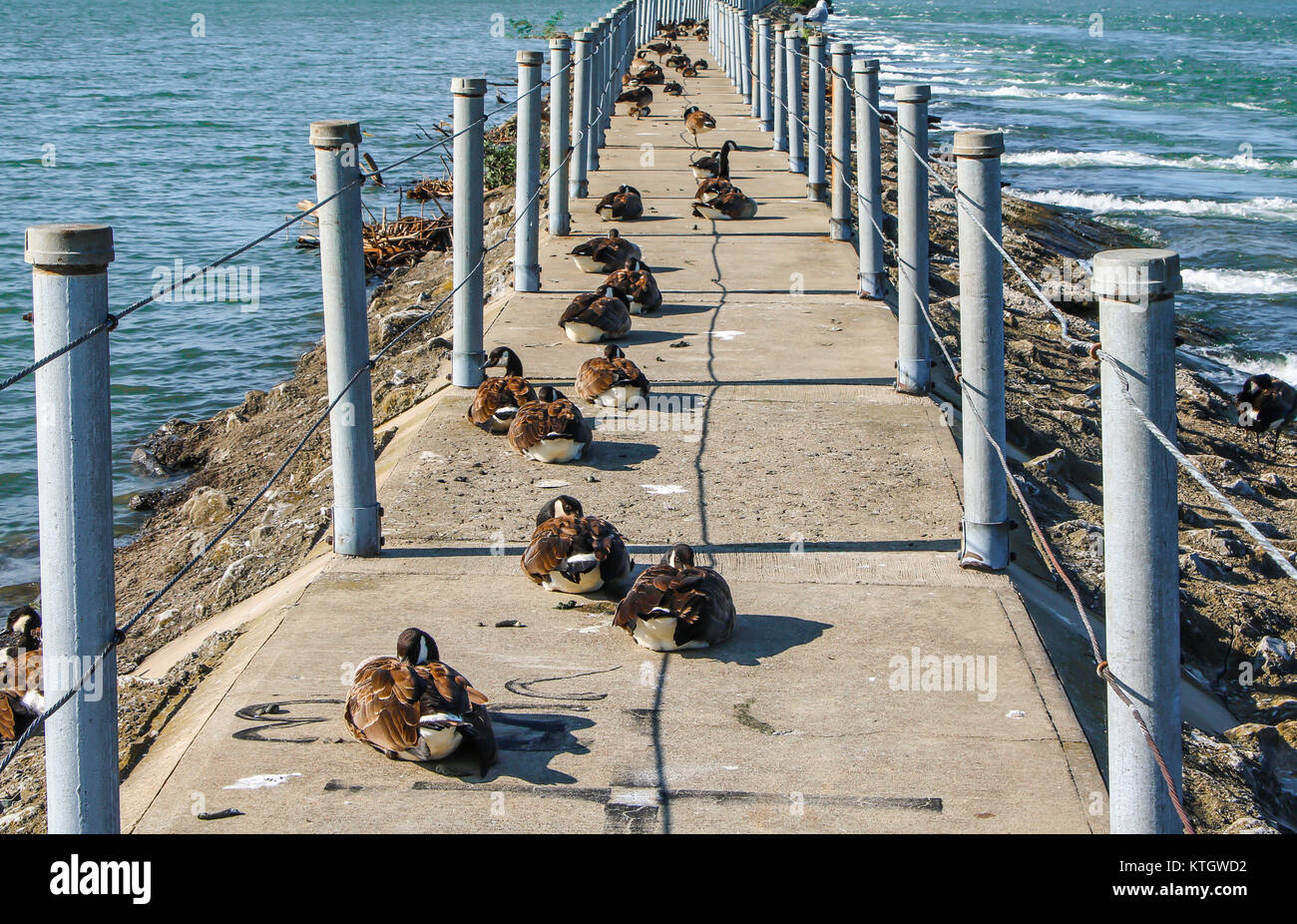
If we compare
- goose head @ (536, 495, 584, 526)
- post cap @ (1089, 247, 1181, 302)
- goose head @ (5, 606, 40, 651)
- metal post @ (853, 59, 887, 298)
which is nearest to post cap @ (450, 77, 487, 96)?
metal post @ (853, 59, 887, 298)

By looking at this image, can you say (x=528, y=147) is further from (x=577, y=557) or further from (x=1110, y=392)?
(x=1110, y=392)

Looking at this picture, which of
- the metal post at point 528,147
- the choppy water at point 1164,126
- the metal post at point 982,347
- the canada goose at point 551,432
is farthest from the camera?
the choppy water at point 1164,126

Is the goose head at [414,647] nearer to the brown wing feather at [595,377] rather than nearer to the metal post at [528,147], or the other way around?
the brown wing feather at [595,377]

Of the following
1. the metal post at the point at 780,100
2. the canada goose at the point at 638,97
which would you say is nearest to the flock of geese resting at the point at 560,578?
the metal post at the point at 780,100

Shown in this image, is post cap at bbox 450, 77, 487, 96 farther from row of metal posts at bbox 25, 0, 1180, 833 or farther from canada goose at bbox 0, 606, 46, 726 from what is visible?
canada goose at bbox 0, 606, 46, 726

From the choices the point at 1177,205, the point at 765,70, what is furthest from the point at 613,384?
the point at 1177,205

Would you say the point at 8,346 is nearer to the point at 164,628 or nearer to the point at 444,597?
the point at 164,628

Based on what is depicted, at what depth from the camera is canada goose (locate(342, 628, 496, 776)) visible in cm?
459

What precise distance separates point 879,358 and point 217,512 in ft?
18.5

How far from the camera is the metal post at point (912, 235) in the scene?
7910mm

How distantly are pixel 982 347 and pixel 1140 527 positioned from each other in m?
2.99

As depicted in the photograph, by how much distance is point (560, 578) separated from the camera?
238 inches

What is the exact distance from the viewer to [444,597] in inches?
241

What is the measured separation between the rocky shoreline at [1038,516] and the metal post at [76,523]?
1.77 m
